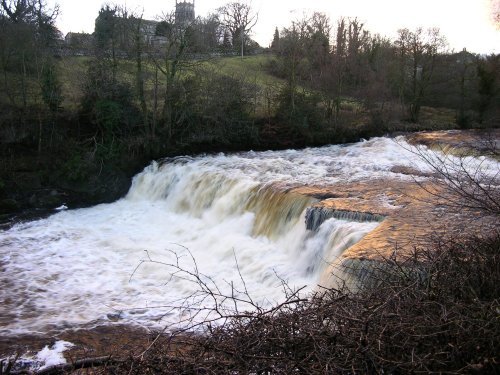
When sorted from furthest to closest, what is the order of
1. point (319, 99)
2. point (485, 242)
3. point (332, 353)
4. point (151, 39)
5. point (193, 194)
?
point (319, 99) → point (151, 39) → point (193, 194) → point (485, 242) → point (332, 353)

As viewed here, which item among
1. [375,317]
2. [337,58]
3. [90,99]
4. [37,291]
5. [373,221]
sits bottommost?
[37,291]

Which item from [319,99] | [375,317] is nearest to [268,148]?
[319,99]

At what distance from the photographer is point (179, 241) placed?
14.2 metres

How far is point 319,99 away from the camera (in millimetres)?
25125

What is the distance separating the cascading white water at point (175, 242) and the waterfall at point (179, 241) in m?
0.03

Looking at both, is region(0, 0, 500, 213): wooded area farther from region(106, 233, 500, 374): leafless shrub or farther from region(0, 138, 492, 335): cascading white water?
region(106, 233, 500, 374): leafless shrub

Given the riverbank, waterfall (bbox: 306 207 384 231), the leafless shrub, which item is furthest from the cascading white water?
the leafless shrub

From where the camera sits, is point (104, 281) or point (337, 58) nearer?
point (104, 281)

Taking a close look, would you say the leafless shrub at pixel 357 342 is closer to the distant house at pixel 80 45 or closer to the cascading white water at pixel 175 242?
the cascading white water at pixel 175 242

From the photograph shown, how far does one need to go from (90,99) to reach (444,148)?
52.6 ft

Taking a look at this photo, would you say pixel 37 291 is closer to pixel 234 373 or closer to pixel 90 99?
pixel 234 373

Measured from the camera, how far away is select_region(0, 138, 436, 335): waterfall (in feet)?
32.5

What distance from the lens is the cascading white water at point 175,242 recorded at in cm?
995

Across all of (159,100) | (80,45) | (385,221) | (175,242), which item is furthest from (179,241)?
(80,45)
